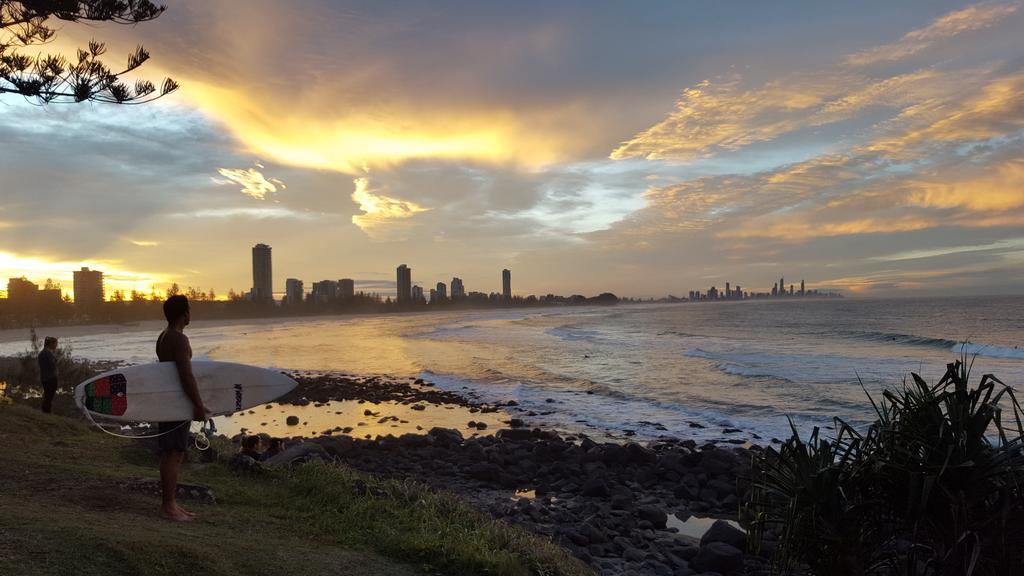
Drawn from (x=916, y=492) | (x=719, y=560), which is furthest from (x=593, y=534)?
(x=916, y=492)

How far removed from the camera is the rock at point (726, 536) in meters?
8.42

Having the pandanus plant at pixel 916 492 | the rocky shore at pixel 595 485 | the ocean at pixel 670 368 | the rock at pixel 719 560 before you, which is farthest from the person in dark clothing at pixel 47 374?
the pandanus plant at pixel 916 492

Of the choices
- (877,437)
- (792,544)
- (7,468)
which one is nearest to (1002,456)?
(877,437)

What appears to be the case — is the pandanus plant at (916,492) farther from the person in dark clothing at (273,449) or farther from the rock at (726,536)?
the person in dark clothing at (273,449)

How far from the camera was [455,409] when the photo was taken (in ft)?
68.3

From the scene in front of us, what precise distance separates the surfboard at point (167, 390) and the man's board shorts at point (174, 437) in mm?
78

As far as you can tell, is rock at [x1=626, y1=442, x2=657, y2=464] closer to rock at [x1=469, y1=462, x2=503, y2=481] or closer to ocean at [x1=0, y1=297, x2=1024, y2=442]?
ocean at [x1=0, y1=297, x2=1024, y2=442]

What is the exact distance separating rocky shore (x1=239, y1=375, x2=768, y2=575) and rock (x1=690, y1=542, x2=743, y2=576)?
1cm

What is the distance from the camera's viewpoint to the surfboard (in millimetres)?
6445

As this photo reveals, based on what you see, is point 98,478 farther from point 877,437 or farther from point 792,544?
point 877,437

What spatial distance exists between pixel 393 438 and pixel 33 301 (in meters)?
104

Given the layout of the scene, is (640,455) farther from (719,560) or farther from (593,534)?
(719,560)

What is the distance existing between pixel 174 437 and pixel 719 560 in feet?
21.2

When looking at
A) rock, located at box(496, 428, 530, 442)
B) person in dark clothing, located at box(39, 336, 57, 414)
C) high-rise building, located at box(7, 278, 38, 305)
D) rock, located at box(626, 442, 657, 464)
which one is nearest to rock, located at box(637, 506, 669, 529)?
rock, located at box(626, 442, 657, 464)
